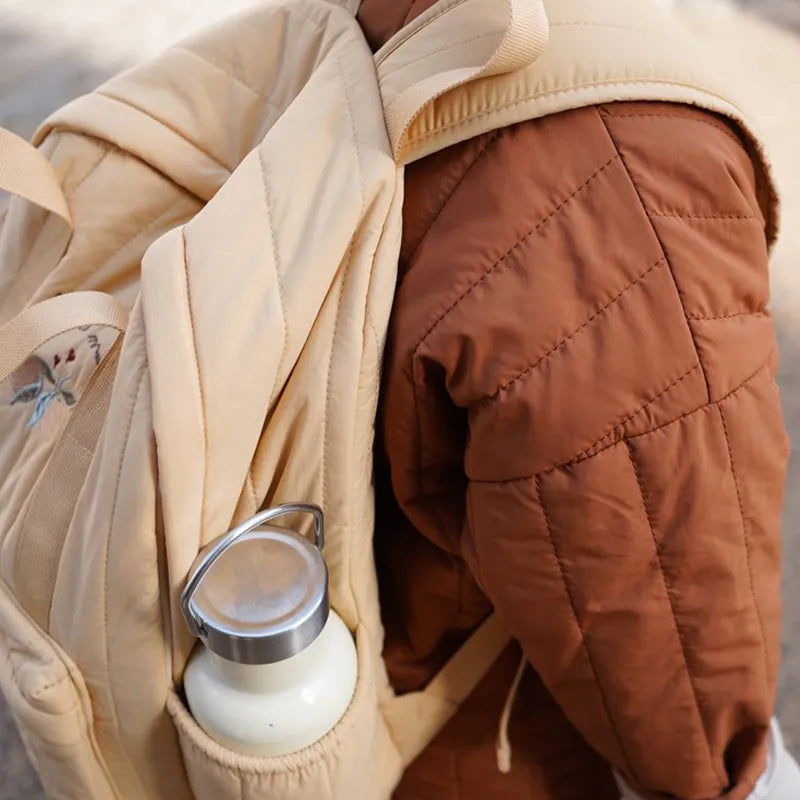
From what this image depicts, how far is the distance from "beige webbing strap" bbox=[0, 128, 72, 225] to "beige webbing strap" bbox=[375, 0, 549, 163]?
0.71ft

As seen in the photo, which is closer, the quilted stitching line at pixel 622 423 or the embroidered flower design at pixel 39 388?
the quilted stitching line at pixel 622 423

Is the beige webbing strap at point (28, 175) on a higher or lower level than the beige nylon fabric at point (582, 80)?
lower

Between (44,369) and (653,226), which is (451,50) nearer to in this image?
(653,226)

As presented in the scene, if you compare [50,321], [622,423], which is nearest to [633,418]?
[622,423]

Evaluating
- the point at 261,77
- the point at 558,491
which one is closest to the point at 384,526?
the point at 558,491

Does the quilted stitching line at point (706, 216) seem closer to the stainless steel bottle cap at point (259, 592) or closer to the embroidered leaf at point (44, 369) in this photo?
A: the stainless steel bottle cap at point (259, 592)

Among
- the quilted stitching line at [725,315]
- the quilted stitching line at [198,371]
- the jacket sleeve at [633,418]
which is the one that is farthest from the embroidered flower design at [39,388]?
the quilted stitching line at [725,315]

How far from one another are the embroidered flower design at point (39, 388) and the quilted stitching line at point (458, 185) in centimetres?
22

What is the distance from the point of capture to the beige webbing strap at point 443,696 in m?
0.61

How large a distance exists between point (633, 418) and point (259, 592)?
0.19m

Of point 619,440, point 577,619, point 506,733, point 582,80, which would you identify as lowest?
point 506,733

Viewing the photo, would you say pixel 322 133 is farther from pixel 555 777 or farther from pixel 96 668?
pixel 555 777

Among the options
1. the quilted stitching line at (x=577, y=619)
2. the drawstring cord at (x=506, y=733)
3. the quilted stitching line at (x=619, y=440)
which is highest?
the quilted stitching line at (x=619, y=440)

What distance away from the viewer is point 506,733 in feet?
2.08
